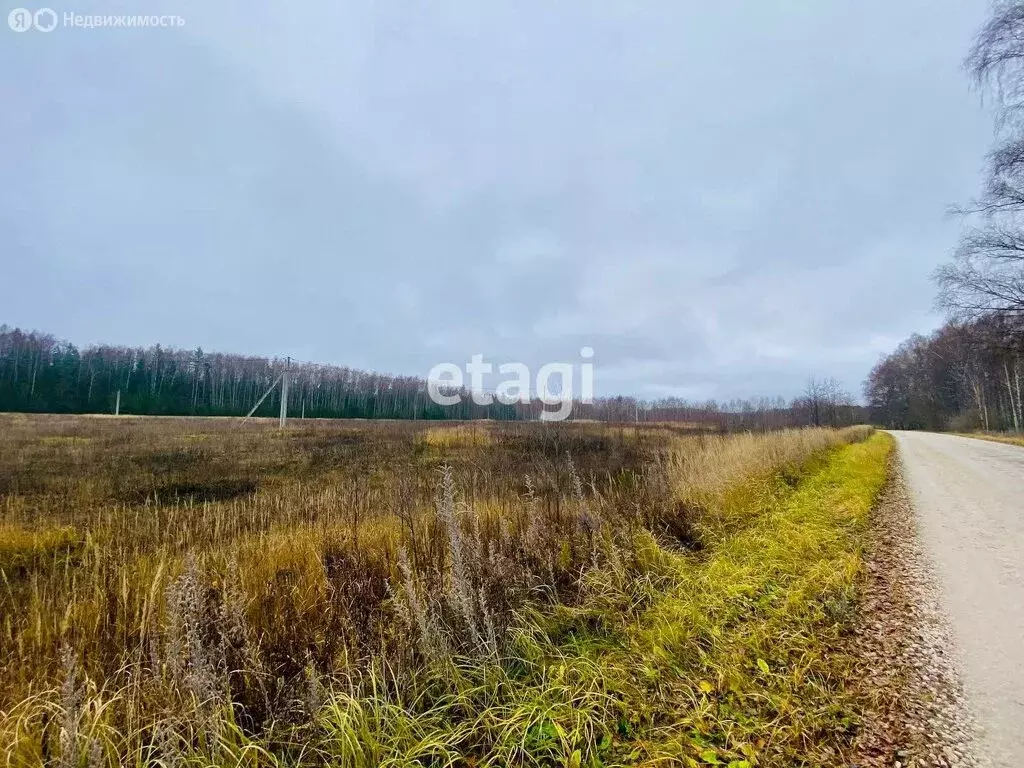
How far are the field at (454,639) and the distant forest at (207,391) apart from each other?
44287mm

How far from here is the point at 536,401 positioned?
86.6m

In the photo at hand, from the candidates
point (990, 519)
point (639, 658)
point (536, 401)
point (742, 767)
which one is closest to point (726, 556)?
point (639, 658)

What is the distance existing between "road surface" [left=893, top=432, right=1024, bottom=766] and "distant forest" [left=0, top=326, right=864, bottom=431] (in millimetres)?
40088

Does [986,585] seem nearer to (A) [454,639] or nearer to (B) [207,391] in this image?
(A) [454,639]

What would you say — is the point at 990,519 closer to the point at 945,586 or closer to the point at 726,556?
the point at 945,586

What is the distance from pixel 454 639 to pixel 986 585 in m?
4.58

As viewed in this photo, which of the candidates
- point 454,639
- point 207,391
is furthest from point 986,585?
point 207,391

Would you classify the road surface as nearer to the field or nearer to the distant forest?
the field

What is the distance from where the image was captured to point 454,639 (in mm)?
2926

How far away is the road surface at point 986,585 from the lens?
2.15m

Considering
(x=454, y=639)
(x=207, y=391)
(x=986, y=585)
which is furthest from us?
(x=207, y=391)

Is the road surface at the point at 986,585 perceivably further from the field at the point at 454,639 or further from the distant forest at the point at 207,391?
the distant forest at the point at 207,391

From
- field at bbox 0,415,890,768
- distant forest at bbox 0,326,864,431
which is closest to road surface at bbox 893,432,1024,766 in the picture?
field at bbox 0,415,890,768

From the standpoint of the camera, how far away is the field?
2041 mm
